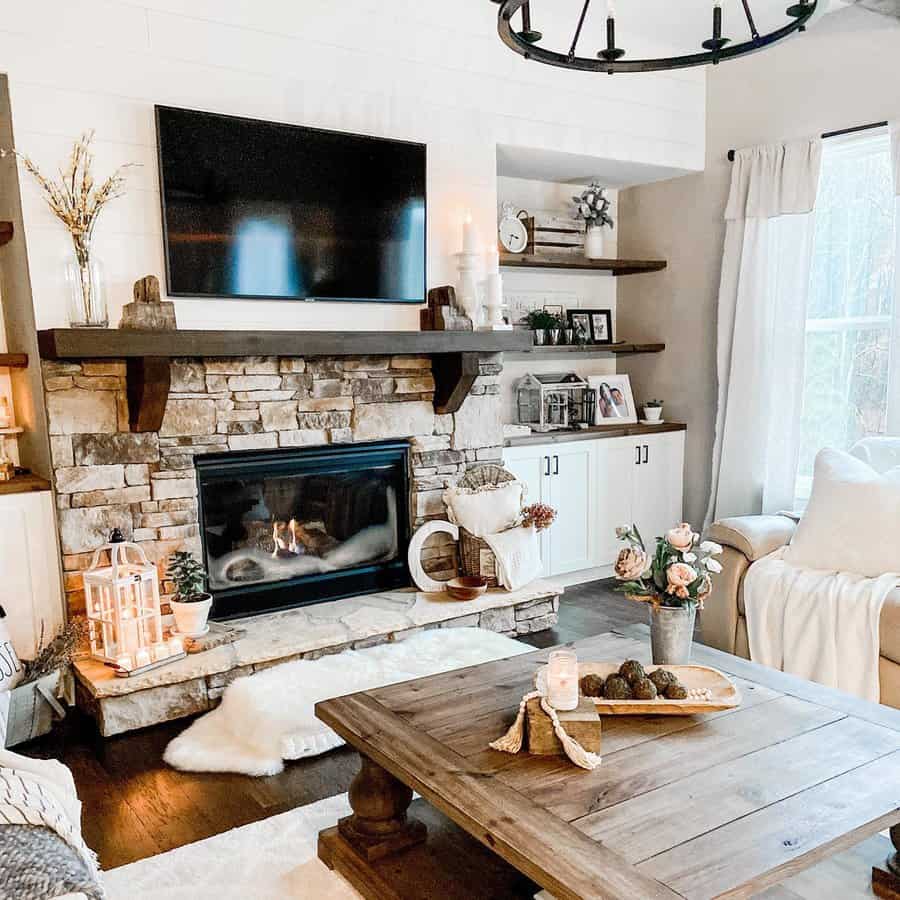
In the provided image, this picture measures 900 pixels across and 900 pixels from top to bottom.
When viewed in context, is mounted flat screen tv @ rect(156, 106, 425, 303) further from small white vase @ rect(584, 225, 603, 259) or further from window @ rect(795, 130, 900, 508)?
window @ rect(795, 130, 900, 508)

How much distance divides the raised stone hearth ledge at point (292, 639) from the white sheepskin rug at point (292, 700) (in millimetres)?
68

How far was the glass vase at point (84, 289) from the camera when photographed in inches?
117

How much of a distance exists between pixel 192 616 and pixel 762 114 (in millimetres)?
3702

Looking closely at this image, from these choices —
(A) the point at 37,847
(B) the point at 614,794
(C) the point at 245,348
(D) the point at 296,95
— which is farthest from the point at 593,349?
(A) the point at 37,847

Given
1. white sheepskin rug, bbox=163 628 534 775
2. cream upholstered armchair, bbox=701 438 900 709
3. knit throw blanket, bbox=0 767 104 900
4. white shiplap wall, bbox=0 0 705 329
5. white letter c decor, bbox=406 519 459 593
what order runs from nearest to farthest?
knit throw blanket, bbox=0 767 104 900 → white sheepskin rug, bbox=163 628 534 775 → white shiplap wall, bbox=0 0 705 329 → cream upholstered armchair, bbox=701 438 900 709 → white letter c decor, bbox=406 519 459 593

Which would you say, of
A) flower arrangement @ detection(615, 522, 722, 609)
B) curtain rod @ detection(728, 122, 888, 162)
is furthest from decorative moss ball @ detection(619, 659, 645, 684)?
curtain rod @ detection(728, 122, 888, 162)

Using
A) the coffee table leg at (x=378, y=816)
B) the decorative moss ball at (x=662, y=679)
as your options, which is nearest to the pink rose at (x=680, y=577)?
the decorative moss ball at (x=662, y=679)

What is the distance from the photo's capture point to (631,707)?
6.60 ft

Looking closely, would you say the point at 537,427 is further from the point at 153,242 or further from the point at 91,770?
the point at 91,770

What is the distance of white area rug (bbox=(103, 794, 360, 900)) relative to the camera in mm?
2025

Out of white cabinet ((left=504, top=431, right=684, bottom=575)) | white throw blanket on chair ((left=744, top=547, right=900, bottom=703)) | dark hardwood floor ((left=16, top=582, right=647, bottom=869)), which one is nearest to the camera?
dark hardwood floor ((left=16, top=582, right=647, bottom=869))

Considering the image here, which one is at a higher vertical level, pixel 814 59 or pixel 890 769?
pixel 814 59

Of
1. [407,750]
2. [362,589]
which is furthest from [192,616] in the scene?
[407,750]

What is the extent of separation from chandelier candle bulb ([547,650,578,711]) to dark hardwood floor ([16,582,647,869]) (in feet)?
3.17
